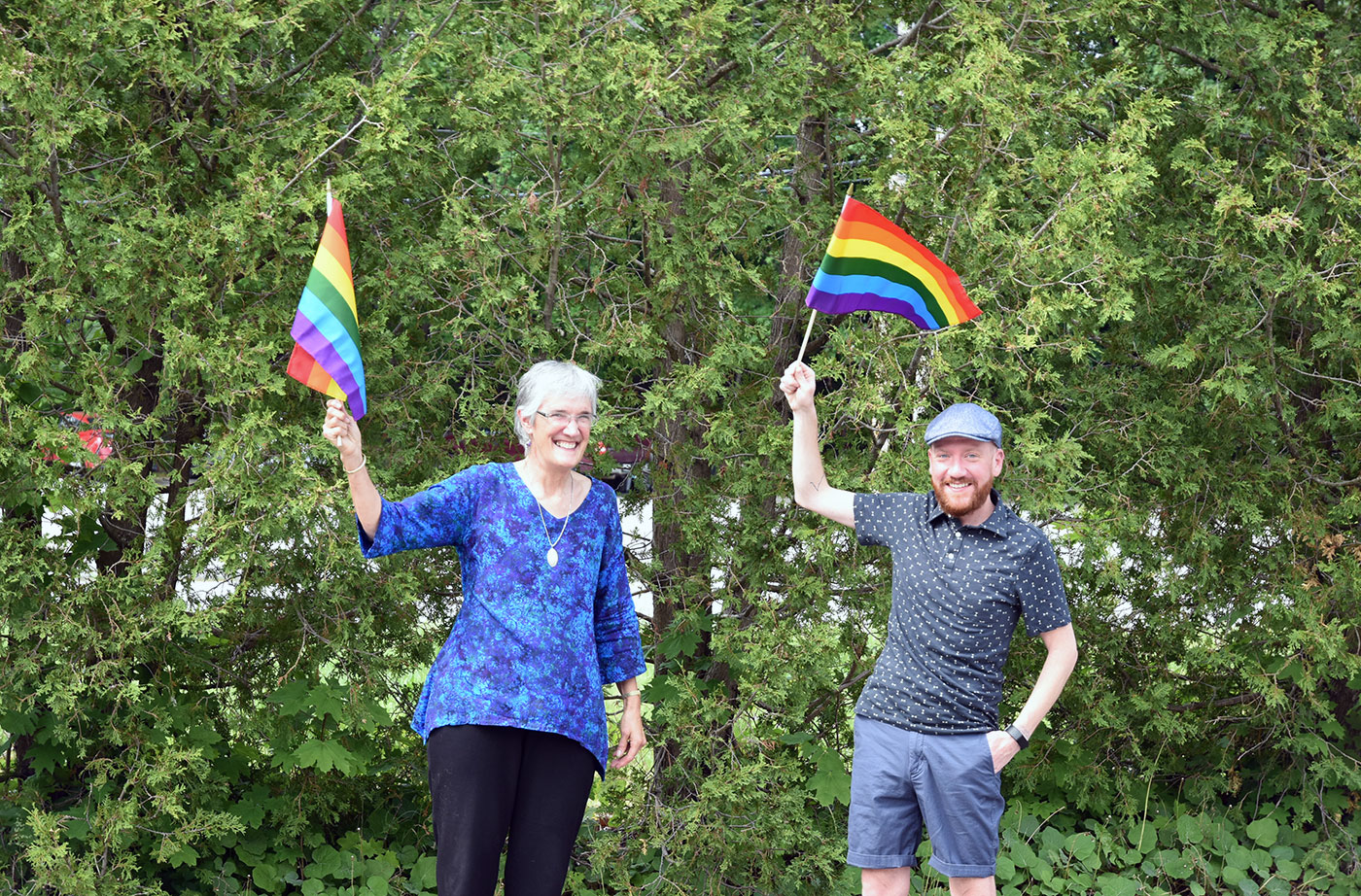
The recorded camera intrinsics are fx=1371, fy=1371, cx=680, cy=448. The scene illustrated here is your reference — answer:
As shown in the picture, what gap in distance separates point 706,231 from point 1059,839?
9.19ft

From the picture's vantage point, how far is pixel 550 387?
348 centimetres

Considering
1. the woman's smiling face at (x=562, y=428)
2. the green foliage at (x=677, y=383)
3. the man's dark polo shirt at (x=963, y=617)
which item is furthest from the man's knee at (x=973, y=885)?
the woman's smiling face at (x=562, y=428)

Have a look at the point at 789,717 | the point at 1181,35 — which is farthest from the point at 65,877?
the point at 1181,35

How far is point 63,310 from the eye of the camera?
467cm

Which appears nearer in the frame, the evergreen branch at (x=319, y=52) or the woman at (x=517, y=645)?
the woman at (x=517, y=645)

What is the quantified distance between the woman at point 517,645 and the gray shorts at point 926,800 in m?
0.70

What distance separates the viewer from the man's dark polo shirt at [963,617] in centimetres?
344

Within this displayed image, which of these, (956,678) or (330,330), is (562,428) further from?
(956,678)

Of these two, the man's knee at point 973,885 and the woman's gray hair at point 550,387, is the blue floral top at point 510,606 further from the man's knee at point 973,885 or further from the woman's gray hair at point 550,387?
the man's knee at point 973,885

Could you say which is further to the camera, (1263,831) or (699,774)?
(1263,831)

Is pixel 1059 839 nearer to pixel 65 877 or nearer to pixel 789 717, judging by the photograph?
pixel 789 717

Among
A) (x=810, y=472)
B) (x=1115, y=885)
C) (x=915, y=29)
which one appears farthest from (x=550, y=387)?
(x=1115, y=885)

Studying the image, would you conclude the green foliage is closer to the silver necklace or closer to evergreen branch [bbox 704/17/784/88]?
evergreen branch [bbox 704/17/784/88]

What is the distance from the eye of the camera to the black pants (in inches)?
130
